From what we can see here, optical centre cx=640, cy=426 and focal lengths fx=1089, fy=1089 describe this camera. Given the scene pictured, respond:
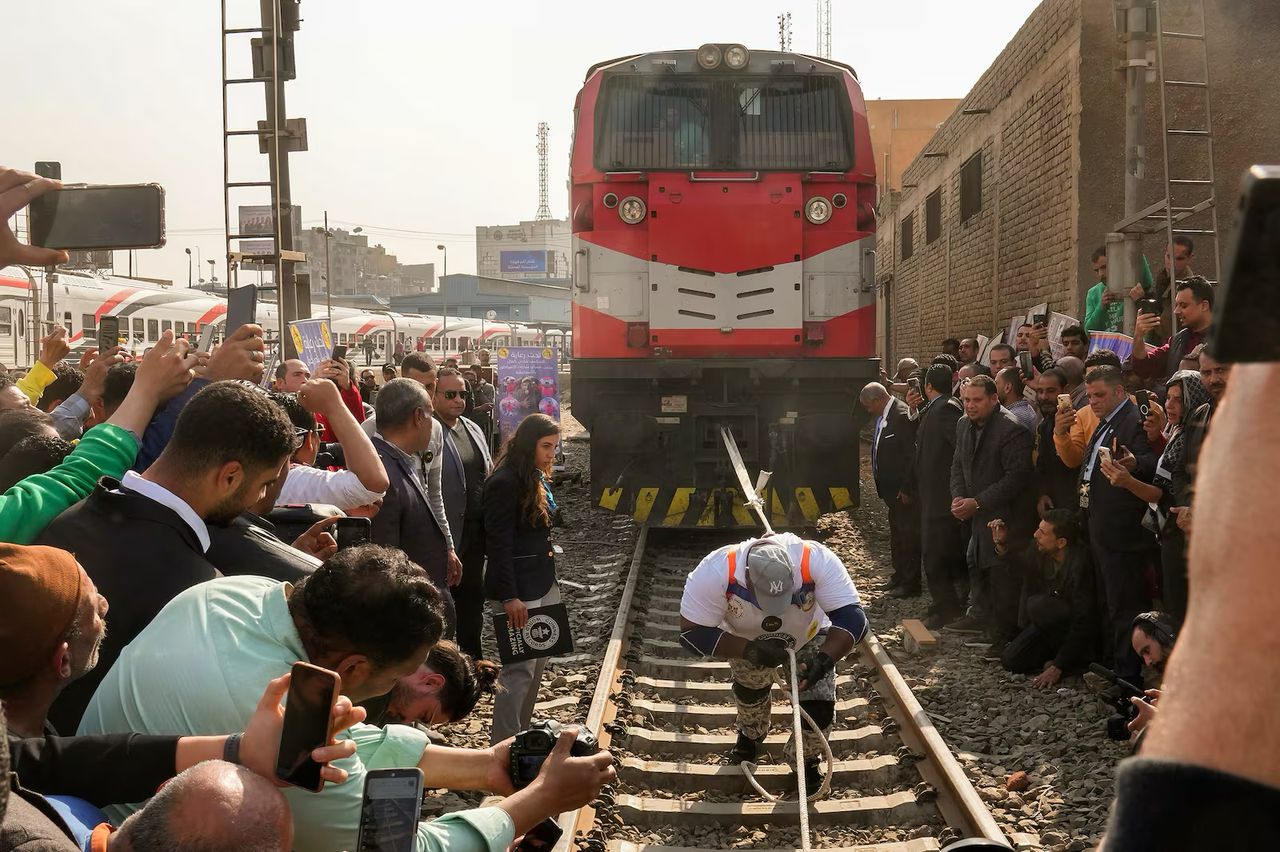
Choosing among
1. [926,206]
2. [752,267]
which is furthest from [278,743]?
[926,206]

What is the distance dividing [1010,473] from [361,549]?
19.0 ft

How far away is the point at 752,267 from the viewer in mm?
9938

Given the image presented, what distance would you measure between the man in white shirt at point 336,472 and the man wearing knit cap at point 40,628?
1.82 m

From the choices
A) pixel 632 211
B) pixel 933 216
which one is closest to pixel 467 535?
pixel 632 211

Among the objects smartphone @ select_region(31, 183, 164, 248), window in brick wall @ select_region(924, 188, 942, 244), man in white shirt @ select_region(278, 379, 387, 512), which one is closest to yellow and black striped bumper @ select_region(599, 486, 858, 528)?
man in white shirt @ select_region(278, 379, 387, 512)

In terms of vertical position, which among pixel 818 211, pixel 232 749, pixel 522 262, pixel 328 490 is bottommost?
pixel 232 749

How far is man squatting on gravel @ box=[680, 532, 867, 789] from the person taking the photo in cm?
486

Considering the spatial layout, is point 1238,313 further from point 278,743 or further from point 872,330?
point 872,330

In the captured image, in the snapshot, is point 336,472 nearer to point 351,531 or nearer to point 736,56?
point 351,531

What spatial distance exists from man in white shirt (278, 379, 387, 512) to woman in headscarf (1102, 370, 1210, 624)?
3749mm

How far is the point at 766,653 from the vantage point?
4.82m

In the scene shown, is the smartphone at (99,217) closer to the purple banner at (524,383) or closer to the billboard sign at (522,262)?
the purple banner at (524,383)

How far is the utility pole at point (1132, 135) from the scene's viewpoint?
354 inches

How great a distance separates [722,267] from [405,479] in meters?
5.35
